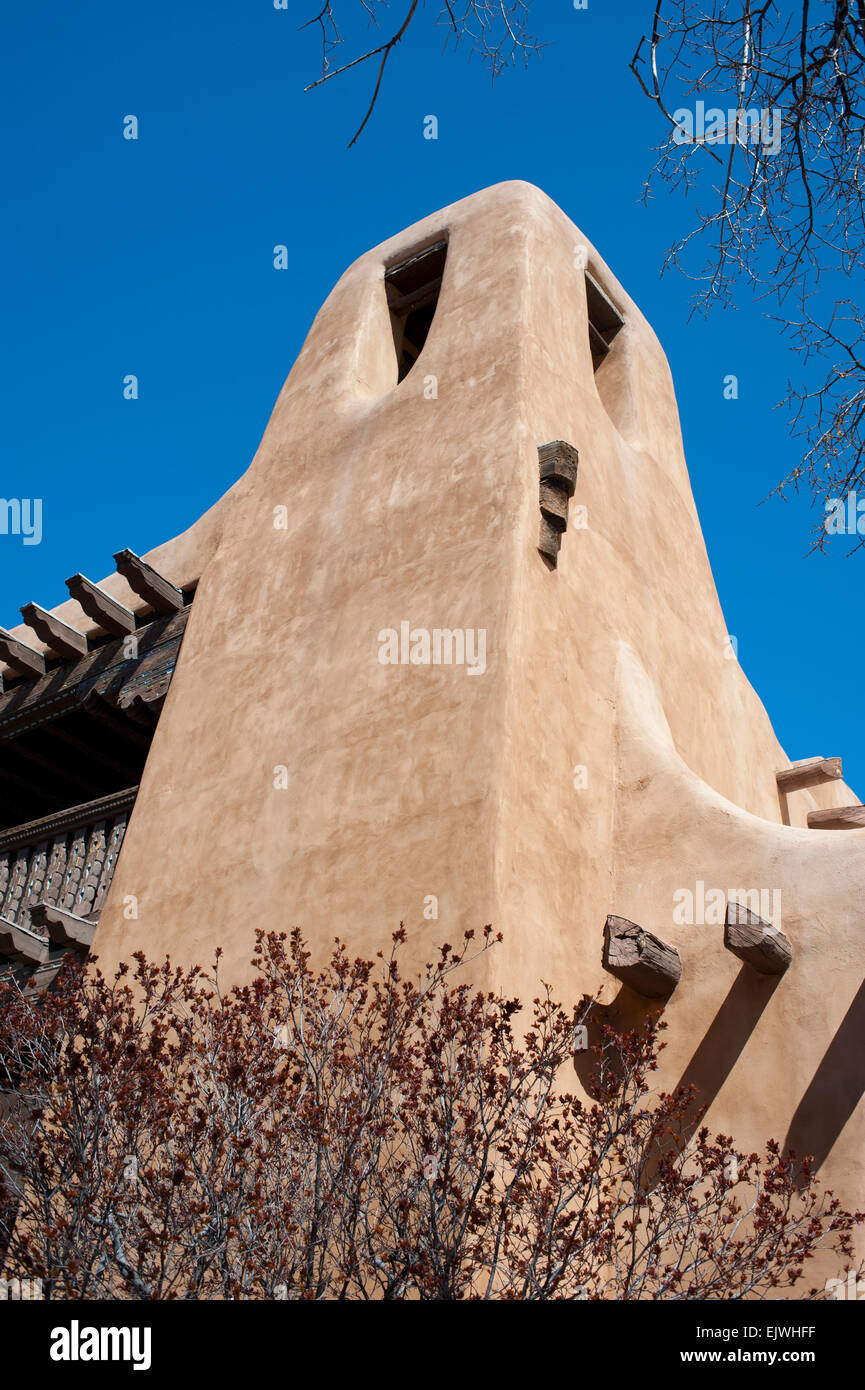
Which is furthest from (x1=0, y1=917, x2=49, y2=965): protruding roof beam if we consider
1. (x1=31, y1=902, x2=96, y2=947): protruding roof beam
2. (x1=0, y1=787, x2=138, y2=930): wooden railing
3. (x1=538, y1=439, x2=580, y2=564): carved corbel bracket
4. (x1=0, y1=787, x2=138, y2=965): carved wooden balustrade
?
(x1=538, y1=439, x2=580, y2=564): carved corbel bracket

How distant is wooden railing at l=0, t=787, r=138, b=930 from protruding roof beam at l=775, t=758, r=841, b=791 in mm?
6373

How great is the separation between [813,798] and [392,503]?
6799 millimetres

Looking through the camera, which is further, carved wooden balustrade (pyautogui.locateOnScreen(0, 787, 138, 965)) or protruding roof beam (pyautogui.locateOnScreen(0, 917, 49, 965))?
protruding roof beam (pyautogui.locateOnScreen(0, 917, 49, 965))

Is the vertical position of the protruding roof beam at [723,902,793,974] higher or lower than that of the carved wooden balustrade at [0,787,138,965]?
lower

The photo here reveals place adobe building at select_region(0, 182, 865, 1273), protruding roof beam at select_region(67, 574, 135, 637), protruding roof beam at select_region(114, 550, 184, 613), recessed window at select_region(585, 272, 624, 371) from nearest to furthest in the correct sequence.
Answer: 1. adobe building at select_region(0, 182, 865, 1273)
2. protruding roof beam at select_region(114, 550, 184, 613)
3. protruding roof beam at select_region(67, 574, 135, 637)
4. recessed window at select_region(585, 272, 624, 371)

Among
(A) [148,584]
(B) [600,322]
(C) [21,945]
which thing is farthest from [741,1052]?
(B) [600,322]

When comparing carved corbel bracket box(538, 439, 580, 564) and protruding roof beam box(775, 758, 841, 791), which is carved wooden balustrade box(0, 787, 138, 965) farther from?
protruding roof beam box(775, 758, 841, 791)

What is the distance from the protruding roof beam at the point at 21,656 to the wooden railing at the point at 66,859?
1.95 metres

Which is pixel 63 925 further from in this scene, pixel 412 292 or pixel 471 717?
pixel 412 292

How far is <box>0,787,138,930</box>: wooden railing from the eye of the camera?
957 centimetres

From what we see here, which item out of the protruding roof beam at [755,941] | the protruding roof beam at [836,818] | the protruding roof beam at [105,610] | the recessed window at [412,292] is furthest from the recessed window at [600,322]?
the protruding roof beam at [755,941]

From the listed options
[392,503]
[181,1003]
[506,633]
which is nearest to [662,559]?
[392,503]
